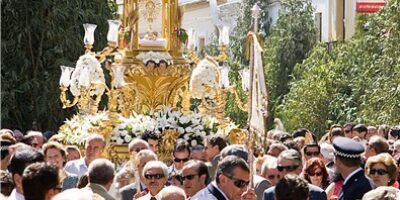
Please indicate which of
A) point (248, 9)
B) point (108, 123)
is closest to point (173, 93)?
point (108, 123)

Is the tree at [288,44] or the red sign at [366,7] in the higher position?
the red sign at [366,7]

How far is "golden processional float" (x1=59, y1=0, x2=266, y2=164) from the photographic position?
18891 millimetres

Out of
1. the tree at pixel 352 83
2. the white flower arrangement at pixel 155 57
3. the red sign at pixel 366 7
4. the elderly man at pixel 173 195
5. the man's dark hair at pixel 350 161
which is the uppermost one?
the red sign at pixel 366 7

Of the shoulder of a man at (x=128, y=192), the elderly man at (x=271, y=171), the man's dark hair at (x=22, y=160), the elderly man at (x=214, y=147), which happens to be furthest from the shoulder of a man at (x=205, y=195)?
the elderly man at (x=214, y=147)

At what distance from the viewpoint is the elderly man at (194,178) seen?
10.5 meters

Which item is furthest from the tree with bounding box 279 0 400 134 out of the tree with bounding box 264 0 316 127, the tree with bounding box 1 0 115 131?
the tree with bounding box 1 0 115 131

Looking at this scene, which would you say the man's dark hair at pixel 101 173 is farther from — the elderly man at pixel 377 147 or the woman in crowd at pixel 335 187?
the elderly man at pixel 377 147

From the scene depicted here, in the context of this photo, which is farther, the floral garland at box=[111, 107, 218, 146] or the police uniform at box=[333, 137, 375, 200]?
the floral garland at box=[111, 107, 218, 146]

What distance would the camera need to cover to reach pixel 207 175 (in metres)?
10.7

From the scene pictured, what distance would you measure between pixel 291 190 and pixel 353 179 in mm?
1939

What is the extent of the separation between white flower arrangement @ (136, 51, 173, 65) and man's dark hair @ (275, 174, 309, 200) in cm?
1254

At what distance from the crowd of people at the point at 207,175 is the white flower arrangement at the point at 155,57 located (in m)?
6.44

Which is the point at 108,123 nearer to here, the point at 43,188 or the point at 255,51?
the point at 255,51

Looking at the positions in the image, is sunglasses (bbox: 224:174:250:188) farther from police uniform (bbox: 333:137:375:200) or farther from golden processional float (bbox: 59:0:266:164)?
golden processional float (bbox: 59:0:266:164)
